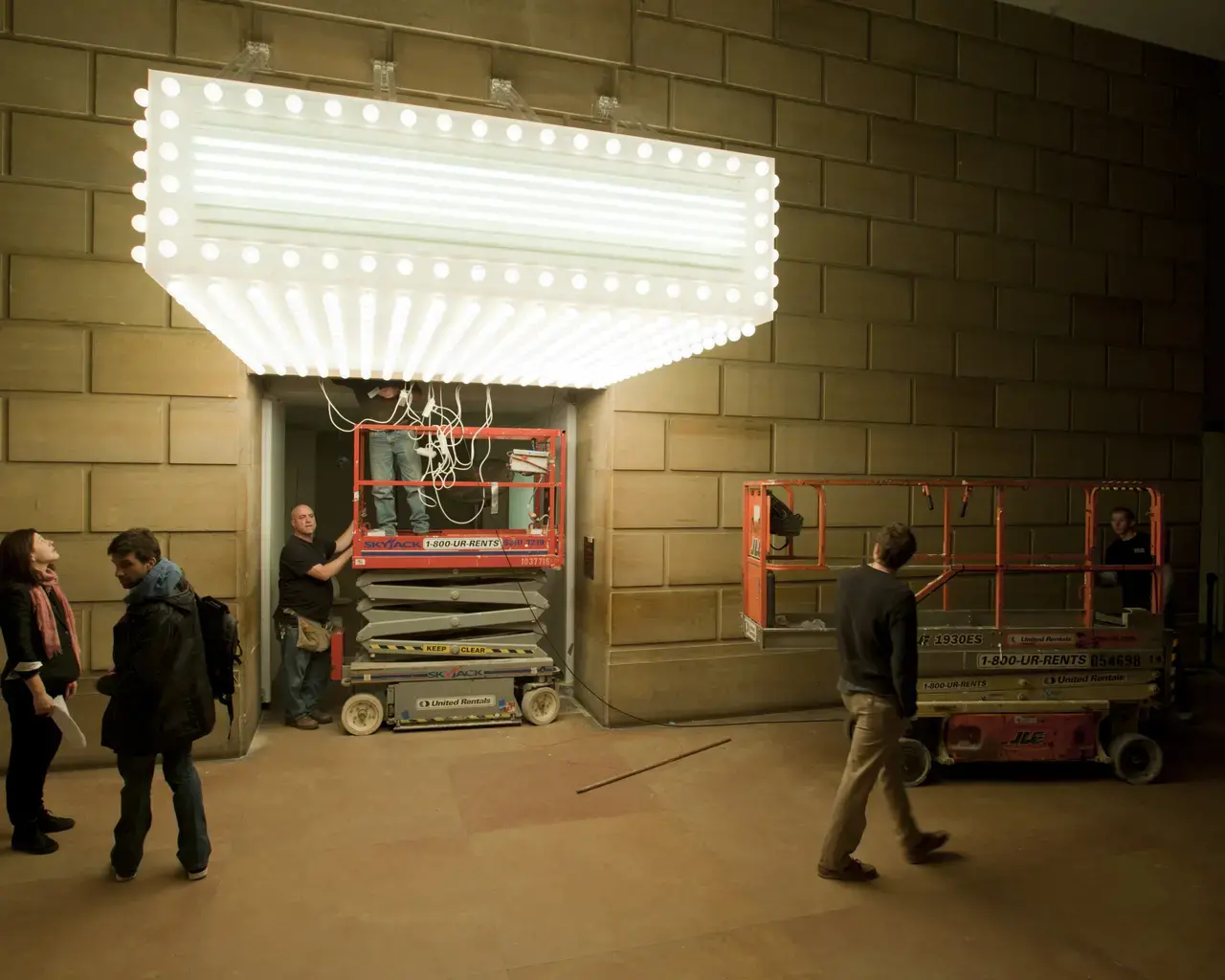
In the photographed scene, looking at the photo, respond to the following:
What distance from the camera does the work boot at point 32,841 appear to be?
3910 mm

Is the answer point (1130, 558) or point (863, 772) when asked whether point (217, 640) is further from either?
point (1130, 558)

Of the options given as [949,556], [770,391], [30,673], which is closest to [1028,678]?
[949,556]

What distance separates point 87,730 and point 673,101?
20.7 feet

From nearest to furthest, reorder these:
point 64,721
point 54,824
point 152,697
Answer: point 152,697, point 64,721, point 54,824

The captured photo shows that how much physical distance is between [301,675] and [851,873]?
168 inches

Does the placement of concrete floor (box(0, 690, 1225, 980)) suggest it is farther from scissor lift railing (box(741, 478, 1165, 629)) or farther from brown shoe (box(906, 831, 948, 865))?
scissor lift railing (box(741, 478, 1165, 629))

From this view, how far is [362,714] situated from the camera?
19.2ft

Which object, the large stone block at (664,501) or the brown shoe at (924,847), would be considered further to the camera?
the large stone block at (664,501)

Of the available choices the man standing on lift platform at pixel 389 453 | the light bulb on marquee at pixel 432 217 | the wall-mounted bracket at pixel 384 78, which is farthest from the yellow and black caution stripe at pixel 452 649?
the wall-mounted bracket at pixel 384 78

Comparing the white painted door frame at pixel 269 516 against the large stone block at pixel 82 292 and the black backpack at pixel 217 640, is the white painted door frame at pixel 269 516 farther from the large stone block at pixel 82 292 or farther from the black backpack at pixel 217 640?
the black backpack at pixel 217 640

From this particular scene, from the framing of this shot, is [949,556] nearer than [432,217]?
No

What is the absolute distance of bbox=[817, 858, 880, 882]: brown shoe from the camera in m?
3.78

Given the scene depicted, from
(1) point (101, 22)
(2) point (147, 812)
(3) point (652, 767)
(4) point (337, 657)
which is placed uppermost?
(1) point (101, 22)

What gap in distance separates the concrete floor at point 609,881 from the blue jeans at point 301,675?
0.66 metres
